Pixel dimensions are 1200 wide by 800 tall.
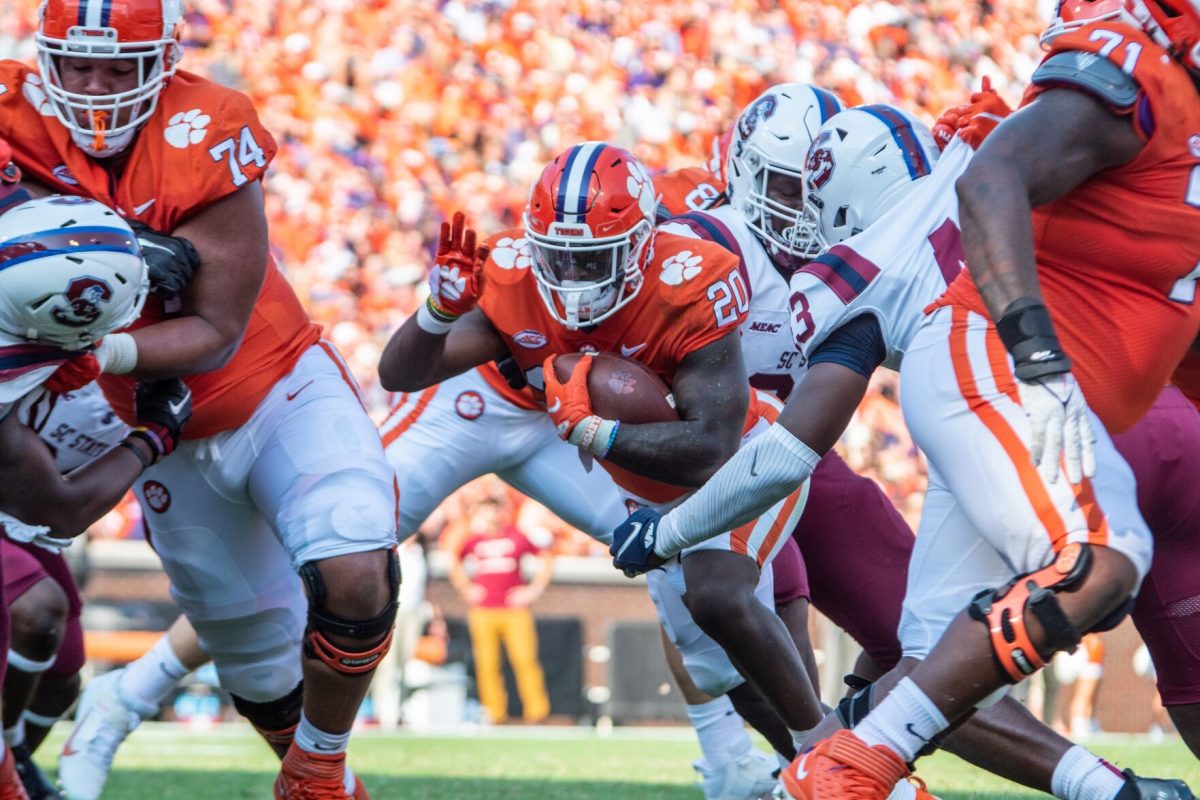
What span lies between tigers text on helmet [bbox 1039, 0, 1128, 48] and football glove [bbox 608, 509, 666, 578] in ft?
4.22

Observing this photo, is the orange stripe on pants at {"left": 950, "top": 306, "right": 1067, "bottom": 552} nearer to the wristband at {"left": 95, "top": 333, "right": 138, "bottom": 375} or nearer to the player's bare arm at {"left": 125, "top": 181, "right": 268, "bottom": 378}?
the player's bare arm at {"left": 125, "top": 181, "right": 268, "bottom": 378}

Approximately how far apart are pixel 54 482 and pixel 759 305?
6.60ft

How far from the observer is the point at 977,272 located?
9.73 ft

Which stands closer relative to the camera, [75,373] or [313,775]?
A: [75,373]

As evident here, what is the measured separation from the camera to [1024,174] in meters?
2.94

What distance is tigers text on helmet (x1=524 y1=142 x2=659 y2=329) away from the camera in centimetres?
429

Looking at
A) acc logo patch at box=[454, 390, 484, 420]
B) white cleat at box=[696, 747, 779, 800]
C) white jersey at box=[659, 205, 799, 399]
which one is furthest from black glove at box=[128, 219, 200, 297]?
white cleat at box=[696, 747, 779, 800]

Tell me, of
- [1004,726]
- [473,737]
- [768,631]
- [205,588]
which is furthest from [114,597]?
[1004,726]

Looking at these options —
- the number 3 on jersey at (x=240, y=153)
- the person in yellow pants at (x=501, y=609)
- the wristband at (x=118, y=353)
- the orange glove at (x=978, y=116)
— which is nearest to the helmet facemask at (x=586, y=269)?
the number 3 on jersey at (x=240, y=153)

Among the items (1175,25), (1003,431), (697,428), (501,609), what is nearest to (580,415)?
(697,428)

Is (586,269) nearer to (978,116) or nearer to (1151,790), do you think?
(978,116)

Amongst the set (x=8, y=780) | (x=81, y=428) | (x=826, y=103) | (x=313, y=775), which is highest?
(x=826, y=103)

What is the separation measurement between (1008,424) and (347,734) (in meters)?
1.92

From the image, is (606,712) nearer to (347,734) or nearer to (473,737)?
(473,737)
